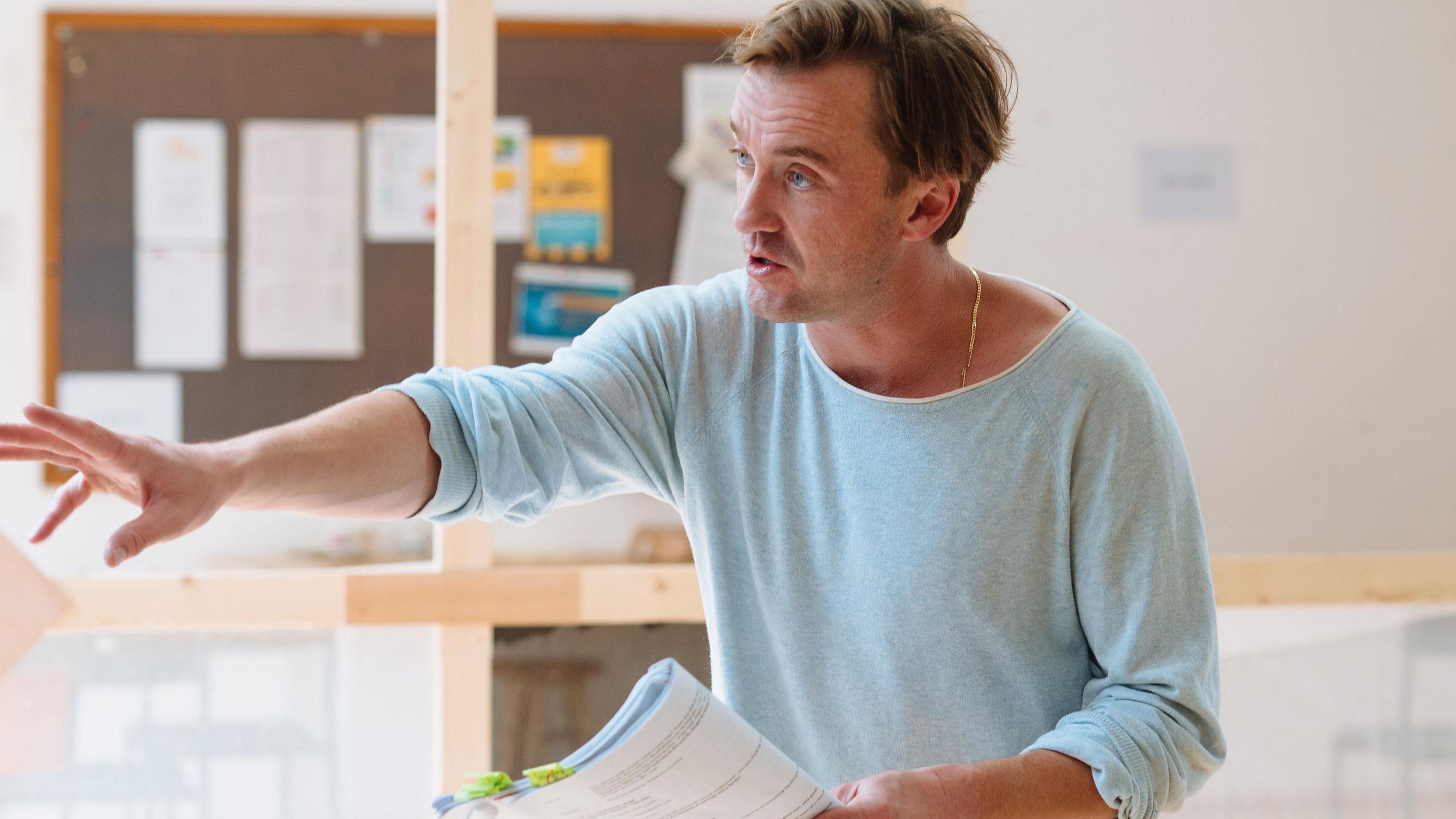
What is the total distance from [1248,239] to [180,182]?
8.13 feet

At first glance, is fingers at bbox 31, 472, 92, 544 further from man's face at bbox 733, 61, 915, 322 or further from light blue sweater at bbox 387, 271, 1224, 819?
man's face at bbox 733, 61, 915, 322

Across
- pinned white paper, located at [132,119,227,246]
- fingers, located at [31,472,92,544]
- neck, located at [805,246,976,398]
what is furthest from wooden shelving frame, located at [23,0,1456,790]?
pinned white paper, located at [132,119,227,246]

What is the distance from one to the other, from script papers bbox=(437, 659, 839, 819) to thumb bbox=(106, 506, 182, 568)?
26cm

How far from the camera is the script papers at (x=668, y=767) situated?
80 centimetres

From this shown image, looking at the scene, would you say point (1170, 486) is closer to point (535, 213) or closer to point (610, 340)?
point (610, 340)

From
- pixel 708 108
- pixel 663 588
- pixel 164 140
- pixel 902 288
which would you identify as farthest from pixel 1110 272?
pixel 164 140

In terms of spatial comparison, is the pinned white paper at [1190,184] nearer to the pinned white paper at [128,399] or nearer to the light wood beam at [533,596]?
the light wood beam at [533,596]

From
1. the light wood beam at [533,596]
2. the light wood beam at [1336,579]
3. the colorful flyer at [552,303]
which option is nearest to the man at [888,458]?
the light wood beam at [533,596]

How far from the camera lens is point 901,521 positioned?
45.8 inches

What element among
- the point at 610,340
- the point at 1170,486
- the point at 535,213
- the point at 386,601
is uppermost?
the point at 535,213

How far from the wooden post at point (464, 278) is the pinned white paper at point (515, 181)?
114cm

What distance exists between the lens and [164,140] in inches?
113

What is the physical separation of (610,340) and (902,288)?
0.29 m

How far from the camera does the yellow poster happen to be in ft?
9.59
